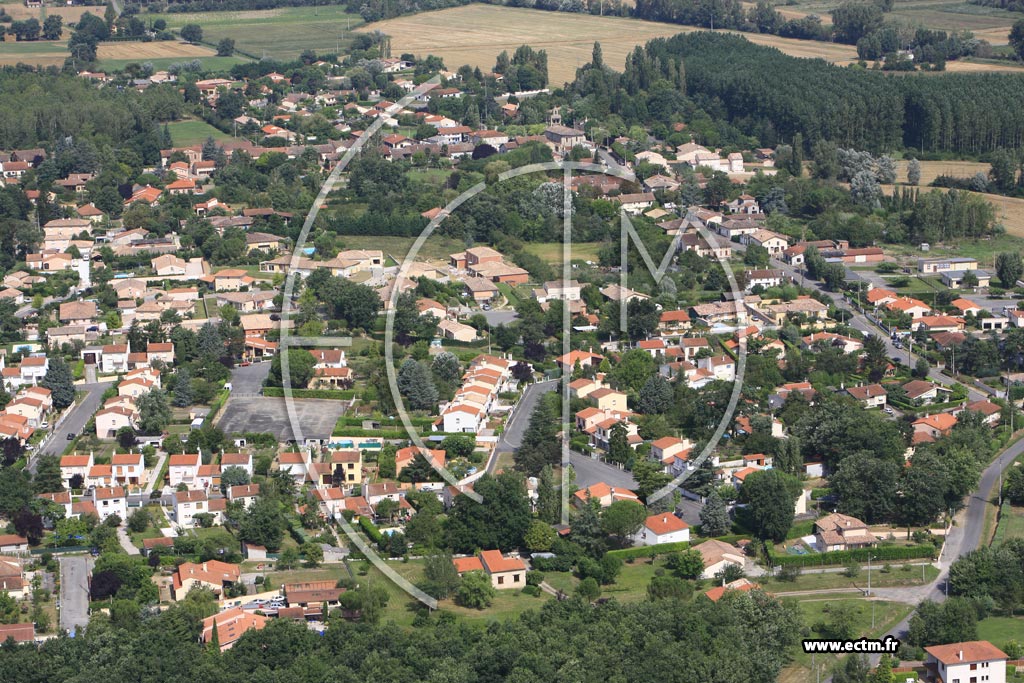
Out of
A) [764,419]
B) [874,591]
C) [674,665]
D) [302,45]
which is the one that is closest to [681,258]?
[764,419]

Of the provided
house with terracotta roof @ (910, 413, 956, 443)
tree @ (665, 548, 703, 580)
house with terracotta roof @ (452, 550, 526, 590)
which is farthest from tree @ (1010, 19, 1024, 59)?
house with terracotta roof @ (452, 550, 526, 590)

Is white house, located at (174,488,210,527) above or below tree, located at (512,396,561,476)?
below

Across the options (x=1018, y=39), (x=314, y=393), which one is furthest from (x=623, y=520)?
(x=1018, y=39)

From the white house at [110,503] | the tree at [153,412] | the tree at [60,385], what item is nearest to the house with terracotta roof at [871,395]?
the tree at [153,412]

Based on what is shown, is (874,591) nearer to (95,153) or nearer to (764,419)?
(764,419)

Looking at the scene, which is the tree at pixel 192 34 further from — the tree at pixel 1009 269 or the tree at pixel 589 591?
the tree at pixel 589 591

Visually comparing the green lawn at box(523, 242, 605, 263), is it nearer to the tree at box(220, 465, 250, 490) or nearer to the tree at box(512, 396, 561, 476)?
the tree at box(512, 396, 561, 476)

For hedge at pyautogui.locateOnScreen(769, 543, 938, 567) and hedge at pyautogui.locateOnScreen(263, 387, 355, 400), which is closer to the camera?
hedge at pyautogui.locateOnScreen(769, 543, 938, 567)
